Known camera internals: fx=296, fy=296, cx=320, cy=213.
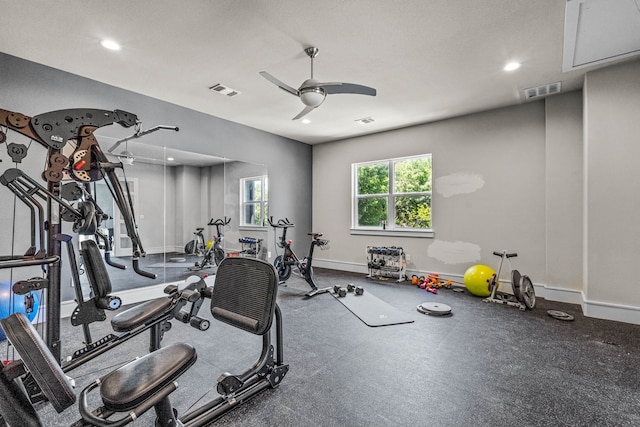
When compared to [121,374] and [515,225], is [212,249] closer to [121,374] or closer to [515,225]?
[121,374]

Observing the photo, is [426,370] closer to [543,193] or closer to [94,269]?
[94,269]

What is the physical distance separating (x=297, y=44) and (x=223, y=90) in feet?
4.94

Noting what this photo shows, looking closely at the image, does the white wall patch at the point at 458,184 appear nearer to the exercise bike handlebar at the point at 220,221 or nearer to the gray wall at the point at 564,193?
the gray wall at the point at 564,193

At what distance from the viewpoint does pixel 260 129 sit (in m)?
5.72

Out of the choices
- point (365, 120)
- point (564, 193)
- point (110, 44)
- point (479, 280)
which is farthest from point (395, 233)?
Result: point (110, 44)

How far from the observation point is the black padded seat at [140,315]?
1628mm

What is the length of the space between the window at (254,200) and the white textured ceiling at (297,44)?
1747mm

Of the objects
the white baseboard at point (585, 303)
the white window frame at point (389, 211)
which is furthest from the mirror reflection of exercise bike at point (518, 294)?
the white window frame at point (389, 211)

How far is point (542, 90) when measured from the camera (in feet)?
13.0

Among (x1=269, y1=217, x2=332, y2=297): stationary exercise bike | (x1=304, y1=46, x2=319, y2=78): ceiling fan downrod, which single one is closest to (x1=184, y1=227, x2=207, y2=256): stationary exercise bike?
(x1=269, y1=217, x2=332, y2=297): stationary exercise bike

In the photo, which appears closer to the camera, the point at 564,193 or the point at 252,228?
the point at 564,193

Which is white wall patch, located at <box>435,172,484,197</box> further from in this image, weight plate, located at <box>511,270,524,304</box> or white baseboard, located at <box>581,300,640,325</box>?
white baseboard, located at <box>581,300,640,325</box>

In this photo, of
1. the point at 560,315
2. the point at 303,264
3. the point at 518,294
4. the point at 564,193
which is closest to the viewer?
the point at 560,315

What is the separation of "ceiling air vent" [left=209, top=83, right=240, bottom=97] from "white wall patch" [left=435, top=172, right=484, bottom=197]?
3.63m
